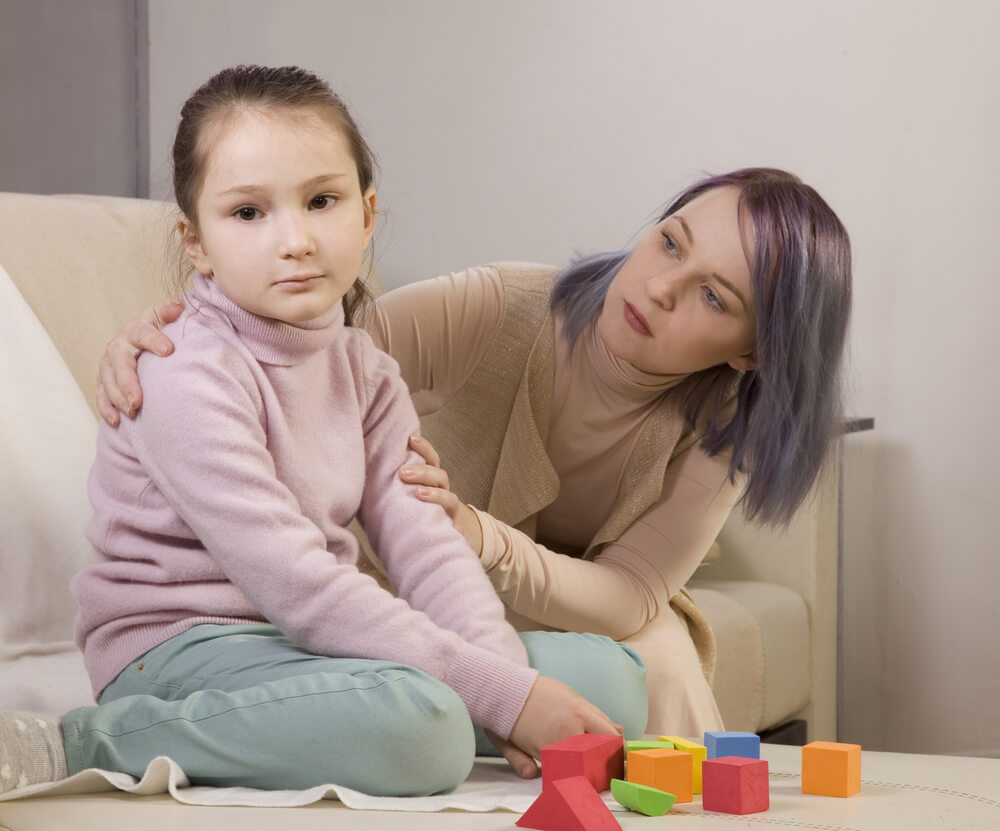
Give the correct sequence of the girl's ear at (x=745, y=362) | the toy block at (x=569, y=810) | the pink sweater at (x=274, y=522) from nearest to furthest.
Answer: the toy block at (x=569, y=810) < the pink sweater at (x=274, y=522) < the girl's ear at (x=745, y=362)

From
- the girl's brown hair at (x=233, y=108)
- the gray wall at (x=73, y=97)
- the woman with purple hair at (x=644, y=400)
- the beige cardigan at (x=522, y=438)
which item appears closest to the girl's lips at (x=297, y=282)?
the girl's brown hair at (x=233, y=108)

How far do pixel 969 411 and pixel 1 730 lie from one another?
5.65 feet

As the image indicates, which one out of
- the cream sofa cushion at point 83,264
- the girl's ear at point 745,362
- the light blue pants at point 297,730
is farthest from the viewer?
the cream sofa cushion at point 83,264

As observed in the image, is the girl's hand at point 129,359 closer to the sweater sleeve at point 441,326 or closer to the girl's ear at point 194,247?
the girl's ear at point 194,247

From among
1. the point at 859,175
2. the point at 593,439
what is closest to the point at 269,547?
the point at 593,439

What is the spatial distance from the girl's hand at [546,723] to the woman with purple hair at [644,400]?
24 centimetres

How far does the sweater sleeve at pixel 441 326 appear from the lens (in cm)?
134

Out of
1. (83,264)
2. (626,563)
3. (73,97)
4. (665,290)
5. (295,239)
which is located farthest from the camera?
(73,97)

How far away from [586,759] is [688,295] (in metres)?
0.58

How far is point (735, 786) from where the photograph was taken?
75 cm

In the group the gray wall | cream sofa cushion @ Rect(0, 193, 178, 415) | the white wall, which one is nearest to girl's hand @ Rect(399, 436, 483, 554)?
cream sofa cushion @ Rect(0, 193, 178, 415)

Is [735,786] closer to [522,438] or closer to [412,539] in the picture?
[412,539]

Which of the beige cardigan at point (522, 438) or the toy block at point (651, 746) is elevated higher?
the beige cardigan at point (522, 438)

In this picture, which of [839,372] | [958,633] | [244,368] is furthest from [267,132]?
[958,633]
